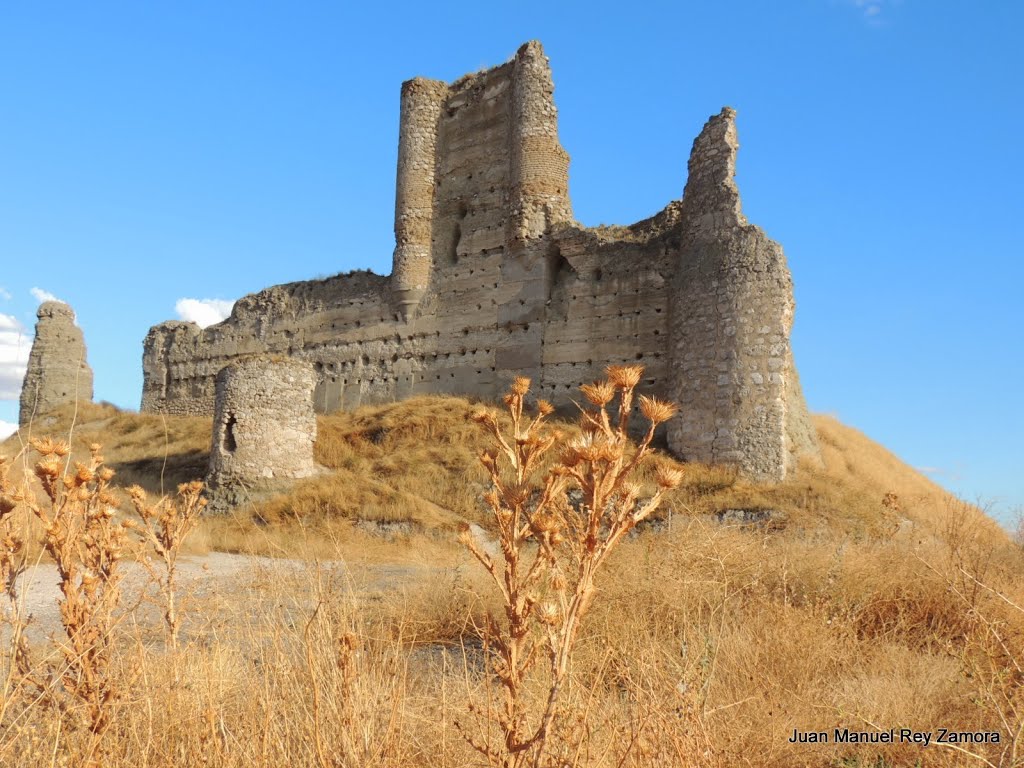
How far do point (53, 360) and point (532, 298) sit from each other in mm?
14494

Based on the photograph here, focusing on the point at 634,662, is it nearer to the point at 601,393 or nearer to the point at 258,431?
the point at 601,393

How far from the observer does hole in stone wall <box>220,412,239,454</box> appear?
44.9 feet

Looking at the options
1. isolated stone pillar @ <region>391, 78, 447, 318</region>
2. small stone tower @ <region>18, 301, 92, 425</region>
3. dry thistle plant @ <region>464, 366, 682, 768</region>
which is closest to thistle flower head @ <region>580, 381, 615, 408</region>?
dry thistle plant @ <region>464, 366, 682, 768</region>

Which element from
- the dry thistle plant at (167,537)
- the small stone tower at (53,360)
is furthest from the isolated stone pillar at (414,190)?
the dry thistle plant at (167,537)

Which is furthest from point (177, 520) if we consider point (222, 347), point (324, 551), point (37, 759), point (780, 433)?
point (222, 347)

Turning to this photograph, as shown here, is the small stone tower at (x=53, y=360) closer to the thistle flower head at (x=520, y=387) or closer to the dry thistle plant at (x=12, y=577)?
the dry thistle plant at (x=12, y=577)

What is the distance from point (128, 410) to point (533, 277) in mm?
12895

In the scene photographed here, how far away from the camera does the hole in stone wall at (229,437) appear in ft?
44.9

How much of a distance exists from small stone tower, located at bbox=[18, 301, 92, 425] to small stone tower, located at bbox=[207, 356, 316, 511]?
10928 mm

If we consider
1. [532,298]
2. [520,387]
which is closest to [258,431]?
[532,298]

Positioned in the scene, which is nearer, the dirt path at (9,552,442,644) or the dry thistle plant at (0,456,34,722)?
the dry thistle plant at (0,456,34,722)

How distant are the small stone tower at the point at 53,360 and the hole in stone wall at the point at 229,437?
35.8 feet

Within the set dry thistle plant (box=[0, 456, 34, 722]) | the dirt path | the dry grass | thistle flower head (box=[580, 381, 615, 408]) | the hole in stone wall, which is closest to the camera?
thistle flower head (box=[580, 381, 615, 408])

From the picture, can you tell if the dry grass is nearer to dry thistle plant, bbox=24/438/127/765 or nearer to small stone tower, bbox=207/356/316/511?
dry thistle plant, bbox=24/438/127/765
